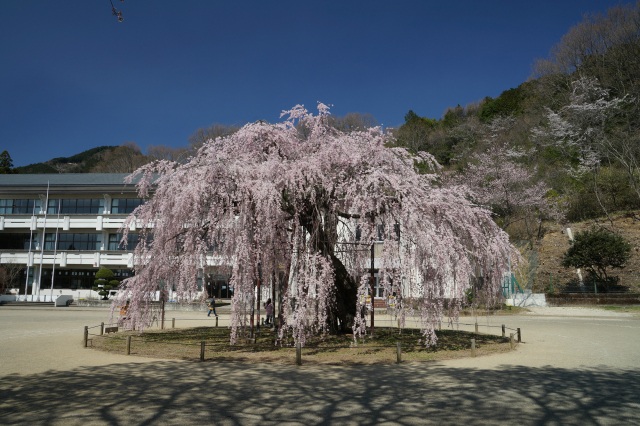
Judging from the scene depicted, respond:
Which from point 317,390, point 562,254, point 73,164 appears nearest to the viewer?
point 317,390

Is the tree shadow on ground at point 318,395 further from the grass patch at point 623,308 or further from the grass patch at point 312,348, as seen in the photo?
the grass patch at point 623,308

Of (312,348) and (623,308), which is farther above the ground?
(623,308)

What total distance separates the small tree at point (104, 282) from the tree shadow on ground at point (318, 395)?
3518 centimetres

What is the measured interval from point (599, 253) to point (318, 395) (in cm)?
3216

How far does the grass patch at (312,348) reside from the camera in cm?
1329

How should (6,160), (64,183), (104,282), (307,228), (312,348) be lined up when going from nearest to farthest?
1. (312,348)
2. (307,228)
3. (104,282)
4. (64,183)
5. (6,160)

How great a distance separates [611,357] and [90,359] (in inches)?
553

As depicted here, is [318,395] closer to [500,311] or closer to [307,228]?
[307,228]

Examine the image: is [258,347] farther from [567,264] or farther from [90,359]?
[567,264]

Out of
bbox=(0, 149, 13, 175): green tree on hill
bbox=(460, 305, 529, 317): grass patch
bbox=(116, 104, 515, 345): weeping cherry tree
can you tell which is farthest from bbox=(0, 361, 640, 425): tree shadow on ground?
bbox=(0, 149, 13, 175): green tree on hill

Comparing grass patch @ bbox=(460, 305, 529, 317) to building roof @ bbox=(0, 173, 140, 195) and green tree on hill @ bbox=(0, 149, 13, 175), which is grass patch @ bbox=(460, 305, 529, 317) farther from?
green tree on hill @ bbox=(0, 149, 13, 175)

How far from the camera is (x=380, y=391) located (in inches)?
357

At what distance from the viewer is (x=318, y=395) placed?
873 centimetres

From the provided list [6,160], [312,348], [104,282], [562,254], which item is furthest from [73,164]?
[312,348]
